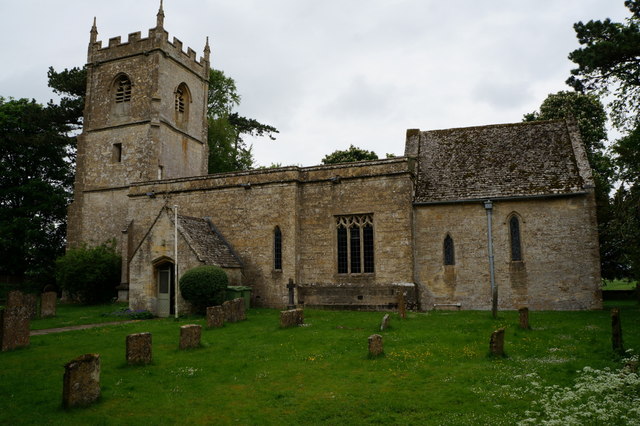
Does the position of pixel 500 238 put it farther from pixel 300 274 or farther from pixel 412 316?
pixel 300 274

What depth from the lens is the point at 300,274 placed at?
2395 cm

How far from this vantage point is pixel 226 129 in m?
42.7

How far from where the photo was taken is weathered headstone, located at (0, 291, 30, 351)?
13656mm

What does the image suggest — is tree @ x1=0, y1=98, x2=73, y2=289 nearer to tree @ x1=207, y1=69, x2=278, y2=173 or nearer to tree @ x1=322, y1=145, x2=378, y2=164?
tree @ x1=207, y1=69, x2=278, y2=173

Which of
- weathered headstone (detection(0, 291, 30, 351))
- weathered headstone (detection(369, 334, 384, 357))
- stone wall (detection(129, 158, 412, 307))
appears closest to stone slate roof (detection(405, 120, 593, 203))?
stone wall (detection(129, 158, 412, 307))

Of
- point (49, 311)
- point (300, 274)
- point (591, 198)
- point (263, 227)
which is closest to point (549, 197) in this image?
point (591, 198)

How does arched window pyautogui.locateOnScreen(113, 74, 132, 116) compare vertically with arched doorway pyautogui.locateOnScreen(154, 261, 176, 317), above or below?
above

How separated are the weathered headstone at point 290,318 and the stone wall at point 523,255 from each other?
7.79 meters

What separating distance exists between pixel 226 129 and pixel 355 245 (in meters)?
23.4

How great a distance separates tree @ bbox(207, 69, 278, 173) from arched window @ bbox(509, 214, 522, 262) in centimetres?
2746

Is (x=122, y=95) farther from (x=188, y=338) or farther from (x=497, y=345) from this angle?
(x=497, y=345)

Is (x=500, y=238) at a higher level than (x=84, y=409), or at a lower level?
higher

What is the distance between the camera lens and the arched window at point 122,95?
32.1 m

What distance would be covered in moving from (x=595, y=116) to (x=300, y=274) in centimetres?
2565
